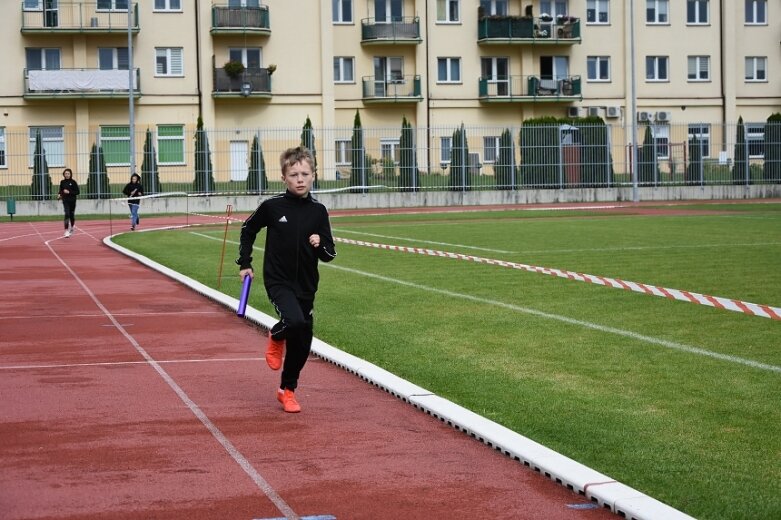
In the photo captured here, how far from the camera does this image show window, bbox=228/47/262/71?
61.0m

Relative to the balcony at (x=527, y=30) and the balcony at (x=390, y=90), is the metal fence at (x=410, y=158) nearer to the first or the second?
the balcony at (x=390, y=90)

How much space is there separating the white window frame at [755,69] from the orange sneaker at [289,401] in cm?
6425

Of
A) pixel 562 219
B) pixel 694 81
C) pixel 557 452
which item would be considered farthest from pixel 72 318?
pixel 694 81

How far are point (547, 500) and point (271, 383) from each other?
4.20 metres

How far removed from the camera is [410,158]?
48.2 metres

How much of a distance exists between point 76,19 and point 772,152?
3037 cm

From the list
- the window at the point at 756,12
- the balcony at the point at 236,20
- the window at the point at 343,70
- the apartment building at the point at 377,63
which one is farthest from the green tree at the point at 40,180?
the window at the point at 756,12

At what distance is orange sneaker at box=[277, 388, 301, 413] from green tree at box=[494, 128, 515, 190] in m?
40.4

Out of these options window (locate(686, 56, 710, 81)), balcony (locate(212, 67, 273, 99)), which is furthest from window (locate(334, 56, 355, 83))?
window (locate(686, 56, 710, 81))

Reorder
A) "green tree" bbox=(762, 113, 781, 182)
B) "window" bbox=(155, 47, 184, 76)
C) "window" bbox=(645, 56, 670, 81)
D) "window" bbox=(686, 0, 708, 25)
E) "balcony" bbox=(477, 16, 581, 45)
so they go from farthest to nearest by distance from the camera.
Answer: "window" bbox=(686, 0, 708, 25), "window" bbox=(645, 56, 670, 81), "balcony" bbox=(477, 16, 581, 45), "window" bbox=(155, 47, 184, 76), "green tree" bbox=(762, 113, 781, 182)

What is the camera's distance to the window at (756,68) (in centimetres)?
6938

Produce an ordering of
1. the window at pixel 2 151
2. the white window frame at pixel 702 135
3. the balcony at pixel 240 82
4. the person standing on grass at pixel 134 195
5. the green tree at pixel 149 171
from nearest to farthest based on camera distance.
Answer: the person standing on grass at pixel 134 195
the green tree at pixel 149 171
the window at pixel 2 151
the white window frame at pixel 702 135
the balcony at pixel 240 82

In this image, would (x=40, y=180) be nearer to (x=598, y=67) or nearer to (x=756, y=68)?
(x=598, y=67)

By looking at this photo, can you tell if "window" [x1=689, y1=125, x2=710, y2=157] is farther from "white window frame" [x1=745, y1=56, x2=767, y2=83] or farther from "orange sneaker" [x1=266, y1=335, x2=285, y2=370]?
"orange sneaker" [x1=266, y1=335, x2=285, y2=370]
